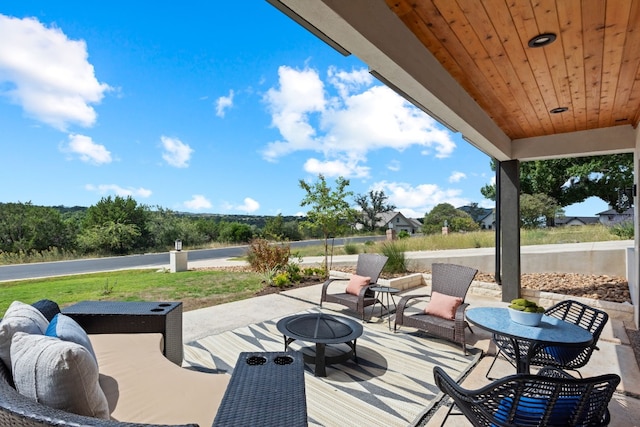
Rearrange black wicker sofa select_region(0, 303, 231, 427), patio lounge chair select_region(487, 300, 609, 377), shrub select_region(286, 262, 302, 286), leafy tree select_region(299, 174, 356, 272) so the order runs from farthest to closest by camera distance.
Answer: leafy tree select_region(299, 174, 356, 272) < shrub select_region(286, 262, 302, 286) < patio lounge chair select_region(487, 300, 609, 377) < black wicker sofa select_region(0, 303, 231, 427)

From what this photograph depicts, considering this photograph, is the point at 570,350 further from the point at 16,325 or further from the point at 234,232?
the point at 234,232

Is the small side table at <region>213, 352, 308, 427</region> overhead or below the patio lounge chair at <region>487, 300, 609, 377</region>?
overhead

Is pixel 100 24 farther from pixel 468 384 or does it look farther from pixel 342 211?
pixel 468 384

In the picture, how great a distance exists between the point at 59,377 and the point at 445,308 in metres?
3.77

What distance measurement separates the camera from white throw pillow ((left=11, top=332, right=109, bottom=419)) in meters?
1.20

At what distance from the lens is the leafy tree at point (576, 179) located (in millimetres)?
16750

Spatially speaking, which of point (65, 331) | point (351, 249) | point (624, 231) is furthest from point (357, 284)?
point (624, 231)

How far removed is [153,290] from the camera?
287 inches

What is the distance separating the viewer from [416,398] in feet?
8.96

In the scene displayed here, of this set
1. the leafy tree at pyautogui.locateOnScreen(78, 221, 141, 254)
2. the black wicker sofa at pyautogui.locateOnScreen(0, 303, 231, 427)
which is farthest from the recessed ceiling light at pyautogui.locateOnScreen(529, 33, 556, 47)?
the leafy tree at pyautogui.locateOnScreen(78, 221, 141, 254)

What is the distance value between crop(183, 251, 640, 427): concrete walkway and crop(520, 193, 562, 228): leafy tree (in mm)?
13779

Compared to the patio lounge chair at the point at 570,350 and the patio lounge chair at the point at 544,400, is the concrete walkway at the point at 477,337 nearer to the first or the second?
the patio lounge chair at the point at 570,350

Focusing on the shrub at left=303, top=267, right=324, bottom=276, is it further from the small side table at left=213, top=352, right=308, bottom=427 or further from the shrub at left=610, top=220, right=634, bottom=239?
the shrub at left=610, top=220, right=634, bottom=239

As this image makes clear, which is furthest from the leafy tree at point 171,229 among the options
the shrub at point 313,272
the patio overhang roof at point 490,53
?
the patio overhang roof at point 490,53
